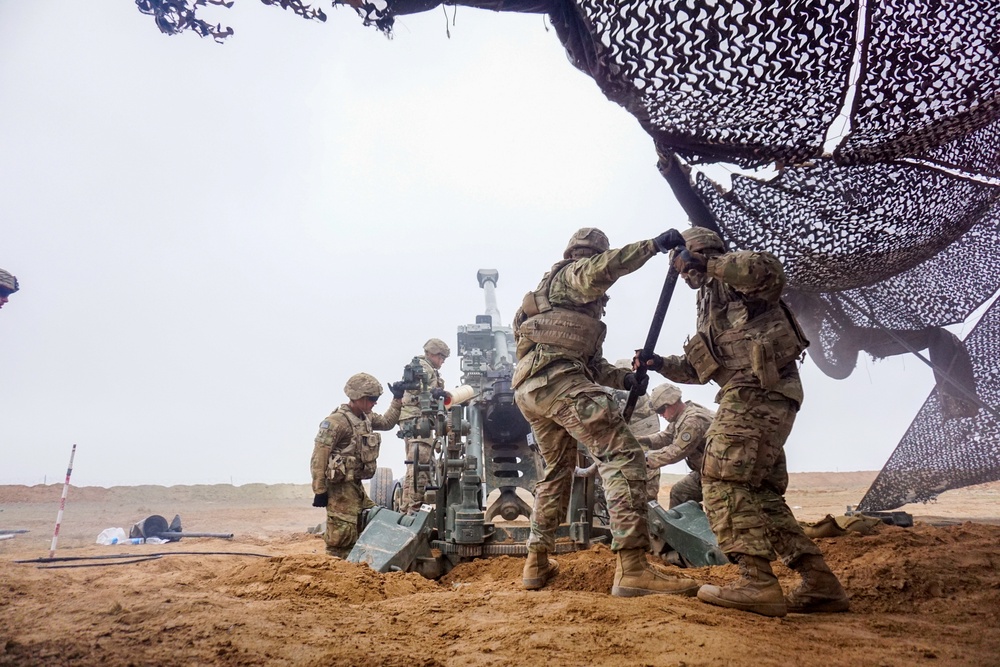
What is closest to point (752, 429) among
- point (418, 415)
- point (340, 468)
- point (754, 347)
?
point (754, 347)

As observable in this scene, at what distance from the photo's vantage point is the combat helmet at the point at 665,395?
5457mm

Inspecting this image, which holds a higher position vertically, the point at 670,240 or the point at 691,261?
the point at 670,240

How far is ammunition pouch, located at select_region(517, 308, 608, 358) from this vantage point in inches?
125

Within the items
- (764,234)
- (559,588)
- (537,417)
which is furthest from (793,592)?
(764,234)

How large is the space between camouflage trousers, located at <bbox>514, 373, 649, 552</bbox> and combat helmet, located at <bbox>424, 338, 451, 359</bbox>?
494 cm

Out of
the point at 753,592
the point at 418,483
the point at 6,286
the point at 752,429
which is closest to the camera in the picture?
the point at 753,592

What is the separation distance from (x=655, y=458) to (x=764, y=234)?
83.9 inches

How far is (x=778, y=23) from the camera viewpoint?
2.71 m

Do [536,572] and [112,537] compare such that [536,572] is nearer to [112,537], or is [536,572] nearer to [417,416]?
[417,416]

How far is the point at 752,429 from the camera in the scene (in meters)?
2.57

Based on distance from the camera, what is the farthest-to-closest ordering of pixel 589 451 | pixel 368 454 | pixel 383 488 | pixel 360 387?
pixel 383 488 → pixel 360 387 → pixel 368 454 → pixel 589 451

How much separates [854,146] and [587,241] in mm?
1552

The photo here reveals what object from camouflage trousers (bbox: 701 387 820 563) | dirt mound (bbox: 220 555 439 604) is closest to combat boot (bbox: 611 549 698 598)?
camouflage trousers (bbox: 701 387 820 563)

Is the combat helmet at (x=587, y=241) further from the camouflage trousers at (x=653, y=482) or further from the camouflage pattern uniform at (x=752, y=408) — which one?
the camouflage trousers at (x=653, y=482)
